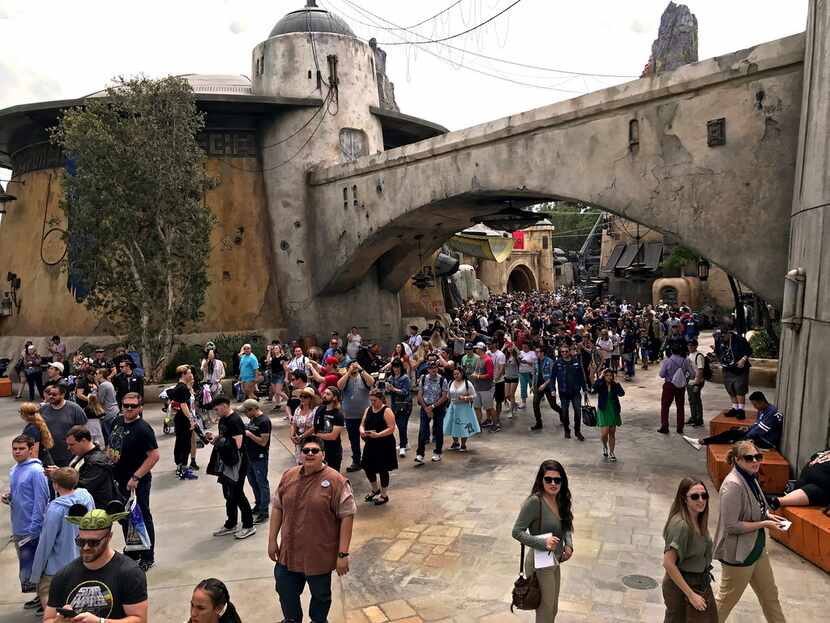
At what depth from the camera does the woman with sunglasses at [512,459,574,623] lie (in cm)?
380

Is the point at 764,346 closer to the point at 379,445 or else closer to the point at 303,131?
the point at 379,445

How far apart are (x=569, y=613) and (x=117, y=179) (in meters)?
13.4

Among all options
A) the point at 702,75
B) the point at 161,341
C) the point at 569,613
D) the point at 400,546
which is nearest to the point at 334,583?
the point at 400,546

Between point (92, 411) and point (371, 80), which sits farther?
point (371, 80)

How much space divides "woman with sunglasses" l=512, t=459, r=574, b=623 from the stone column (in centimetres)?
373

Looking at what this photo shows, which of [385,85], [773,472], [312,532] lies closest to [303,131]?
[773,472]

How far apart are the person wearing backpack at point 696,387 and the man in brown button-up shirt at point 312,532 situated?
27.0ft

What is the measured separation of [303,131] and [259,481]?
1327cm

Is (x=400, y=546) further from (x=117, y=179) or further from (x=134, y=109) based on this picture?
(x=134, y=109)

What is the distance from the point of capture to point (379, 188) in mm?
15305

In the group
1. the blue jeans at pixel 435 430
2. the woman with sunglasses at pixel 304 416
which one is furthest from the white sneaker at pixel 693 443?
the woman with sunglasses at pixel 304 416

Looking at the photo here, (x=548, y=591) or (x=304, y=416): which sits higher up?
(x=304, y=416)

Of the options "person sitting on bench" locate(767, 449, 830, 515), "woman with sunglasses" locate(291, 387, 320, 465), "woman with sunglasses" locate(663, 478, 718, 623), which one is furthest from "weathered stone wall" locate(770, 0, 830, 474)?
"woman with sunglasses" locate(291, 387, 320, 465)

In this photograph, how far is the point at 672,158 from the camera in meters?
9.88
